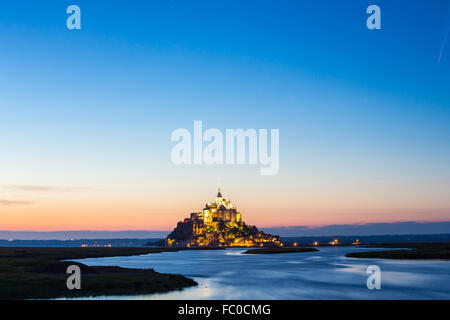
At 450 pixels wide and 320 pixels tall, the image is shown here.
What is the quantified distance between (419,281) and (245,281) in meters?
19.8

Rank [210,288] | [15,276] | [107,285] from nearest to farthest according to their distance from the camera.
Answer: [107,285] → [15,276] → [210,288]

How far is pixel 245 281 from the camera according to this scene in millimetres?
50656

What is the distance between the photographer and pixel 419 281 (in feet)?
162
